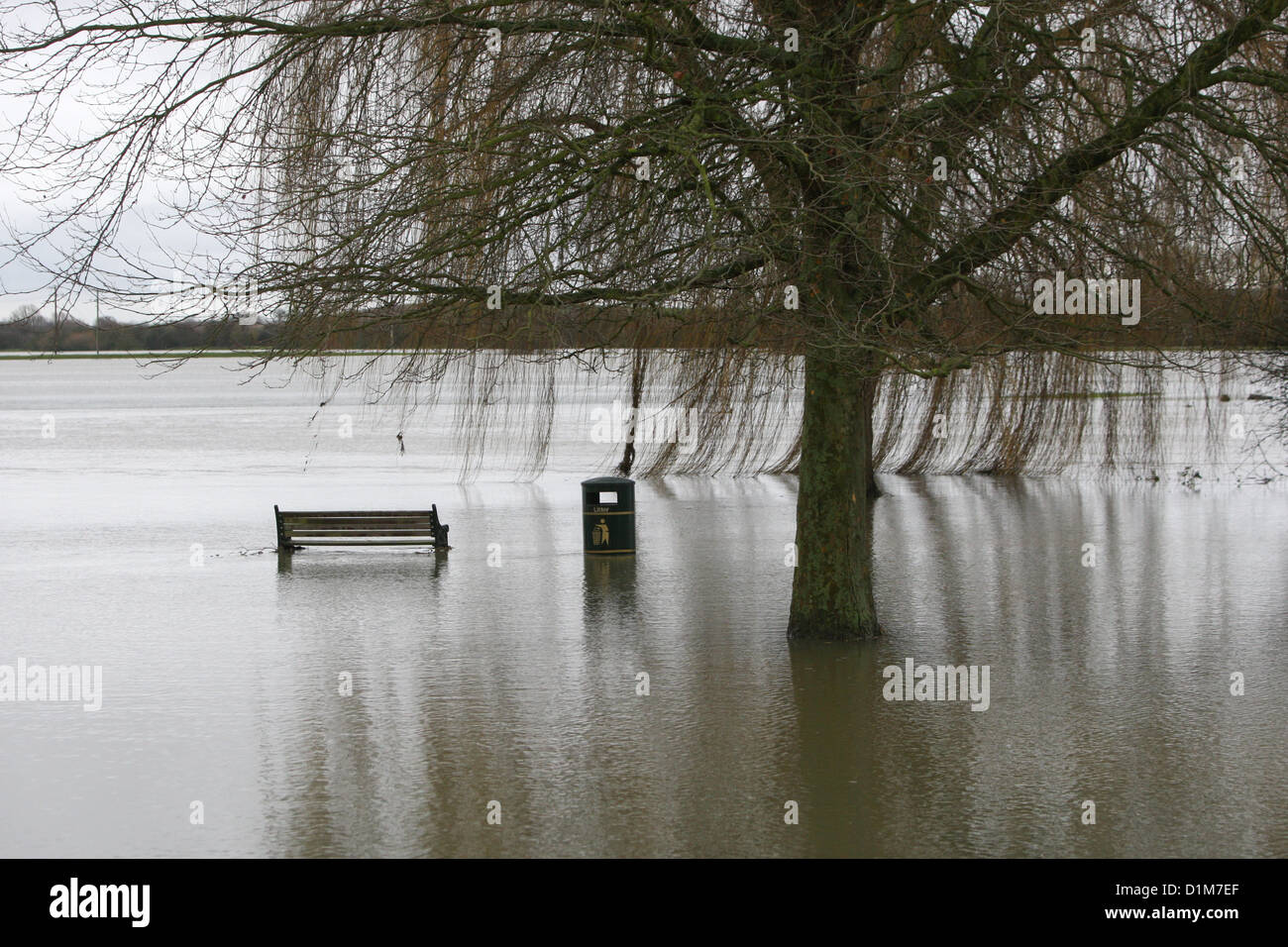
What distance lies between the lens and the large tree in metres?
10.2

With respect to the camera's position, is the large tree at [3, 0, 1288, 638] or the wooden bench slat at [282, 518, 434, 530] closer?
the large tree at [3, 0, 1288, 638]

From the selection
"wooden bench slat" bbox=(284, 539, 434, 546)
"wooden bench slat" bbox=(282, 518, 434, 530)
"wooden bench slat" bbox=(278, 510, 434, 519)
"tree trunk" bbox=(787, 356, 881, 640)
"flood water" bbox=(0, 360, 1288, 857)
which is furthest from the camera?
"wooden bench slat" bbox=(282, 518, 434, 530)

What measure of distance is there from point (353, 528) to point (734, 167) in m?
8.29

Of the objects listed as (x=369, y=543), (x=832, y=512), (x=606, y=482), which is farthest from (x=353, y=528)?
(x=832, y=512)

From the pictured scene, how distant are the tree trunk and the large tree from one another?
0.08ft

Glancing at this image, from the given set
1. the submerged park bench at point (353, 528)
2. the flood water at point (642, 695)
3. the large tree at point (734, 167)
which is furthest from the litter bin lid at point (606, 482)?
the large tree at point (734, 167)

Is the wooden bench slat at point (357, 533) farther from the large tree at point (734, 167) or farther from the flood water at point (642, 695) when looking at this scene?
the large tree at point (734, 167)

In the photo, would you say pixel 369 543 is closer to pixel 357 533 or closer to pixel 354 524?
pixel 357 533

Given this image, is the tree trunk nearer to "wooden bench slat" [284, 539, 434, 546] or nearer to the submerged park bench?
"wooden bench slat" [284, 539, 434, 546]

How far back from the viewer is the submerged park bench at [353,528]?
57.0 feet

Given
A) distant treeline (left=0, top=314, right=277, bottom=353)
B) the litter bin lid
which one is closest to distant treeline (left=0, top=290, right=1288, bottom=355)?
distant treeline (left=0, top=314, right=277, bottom=353)
